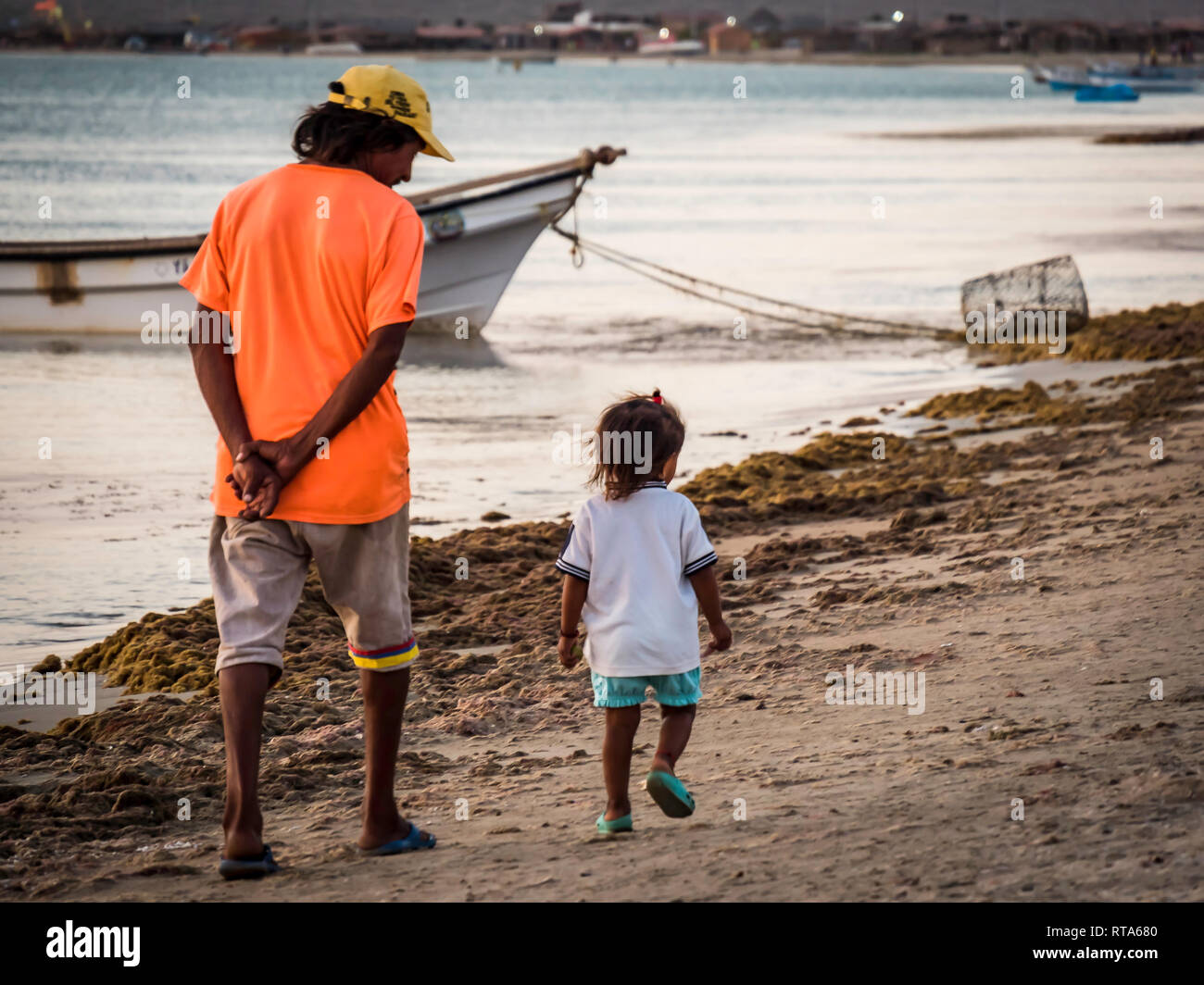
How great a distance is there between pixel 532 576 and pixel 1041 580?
2366 millimetres

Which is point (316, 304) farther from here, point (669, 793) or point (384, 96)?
point (669, 793)

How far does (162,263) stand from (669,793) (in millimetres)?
13702

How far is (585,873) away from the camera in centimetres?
308

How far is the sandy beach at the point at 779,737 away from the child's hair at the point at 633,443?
83 centimetres

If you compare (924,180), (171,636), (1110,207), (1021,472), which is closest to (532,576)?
(171,636)

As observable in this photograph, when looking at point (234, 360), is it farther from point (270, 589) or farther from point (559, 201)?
point (559, 201)

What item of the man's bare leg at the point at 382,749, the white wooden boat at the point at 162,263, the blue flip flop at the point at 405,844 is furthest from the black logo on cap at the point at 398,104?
the white wooden boat at the point at 162,263

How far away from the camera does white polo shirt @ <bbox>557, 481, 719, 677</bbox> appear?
3.39 metres

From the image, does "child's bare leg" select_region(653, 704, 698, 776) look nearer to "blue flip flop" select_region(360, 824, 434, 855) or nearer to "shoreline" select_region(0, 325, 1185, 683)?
"blue flip flop" select_region(360, 824, 434, 855)

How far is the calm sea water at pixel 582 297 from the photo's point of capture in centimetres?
869

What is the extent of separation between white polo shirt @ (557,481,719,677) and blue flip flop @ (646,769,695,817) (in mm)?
246

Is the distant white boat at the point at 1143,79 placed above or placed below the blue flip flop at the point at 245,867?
above

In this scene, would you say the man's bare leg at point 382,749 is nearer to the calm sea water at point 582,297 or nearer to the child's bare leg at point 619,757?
the child's bare leg at point 619,757

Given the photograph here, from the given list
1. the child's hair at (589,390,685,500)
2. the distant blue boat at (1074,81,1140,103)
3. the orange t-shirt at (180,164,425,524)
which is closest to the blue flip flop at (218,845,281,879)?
the orange t-shirt at (180,164,425,524)
